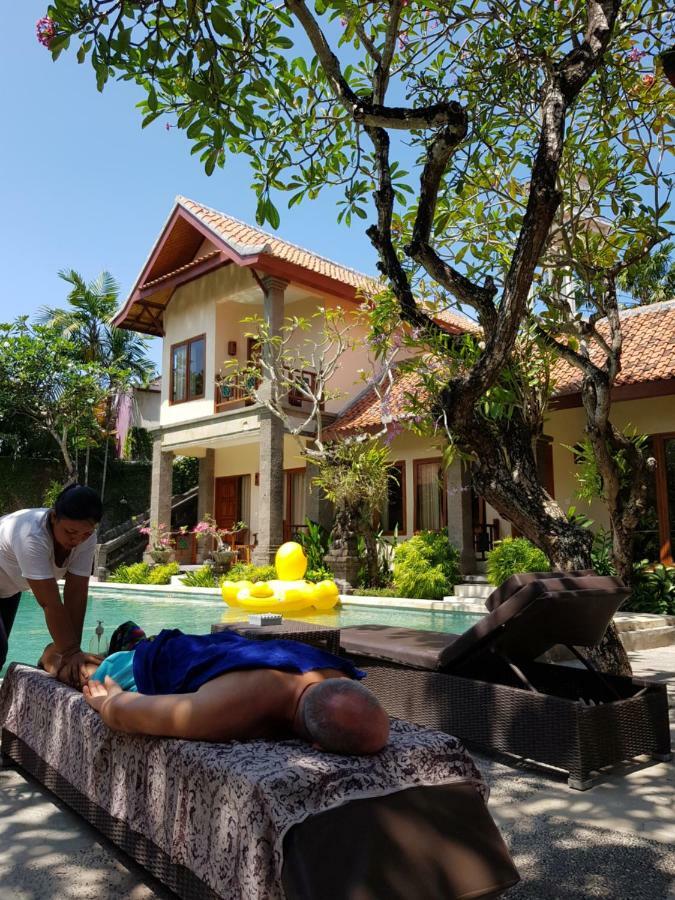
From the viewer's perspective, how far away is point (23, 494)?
21.6 meters

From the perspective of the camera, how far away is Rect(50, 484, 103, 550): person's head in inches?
108

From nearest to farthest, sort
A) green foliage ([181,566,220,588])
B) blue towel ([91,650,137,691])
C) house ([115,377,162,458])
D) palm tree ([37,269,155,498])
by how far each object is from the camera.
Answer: blue towel ([91,650,137,691]) → green foliage ([181,566,220,588]) → house ([115,377,162,458]) → palm tree ([37,269,155,498])

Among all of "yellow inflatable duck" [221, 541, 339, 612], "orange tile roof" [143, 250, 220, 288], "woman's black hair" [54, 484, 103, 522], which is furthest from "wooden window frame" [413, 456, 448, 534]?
"woman's black hair" [54, 484, 103, 522]

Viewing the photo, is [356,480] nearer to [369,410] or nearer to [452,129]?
[369,410]

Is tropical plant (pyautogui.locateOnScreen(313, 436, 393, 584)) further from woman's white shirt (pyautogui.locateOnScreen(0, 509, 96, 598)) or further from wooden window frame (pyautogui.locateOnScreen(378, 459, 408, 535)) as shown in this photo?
woman's white shirt (pyautogui.locateOnScreen(0, 509, 96, 598))

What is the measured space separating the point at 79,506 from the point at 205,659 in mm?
→ 1053

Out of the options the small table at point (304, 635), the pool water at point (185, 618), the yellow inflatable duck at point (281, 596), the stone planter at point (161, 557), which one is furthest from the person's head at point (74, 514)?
the stone planter at point (161, 557)

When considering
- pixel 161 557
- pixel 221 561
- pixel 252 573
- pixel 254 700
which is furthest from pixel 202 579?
pixel 254 700

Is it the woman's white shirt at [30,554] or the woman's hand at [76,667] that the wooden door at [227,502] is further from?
the woman's hand at [76,667]

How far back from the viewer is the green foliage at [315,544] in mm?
14023

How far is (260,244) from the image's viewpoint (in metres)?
16.1

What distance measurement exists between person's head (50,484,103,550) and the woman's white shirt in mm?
68

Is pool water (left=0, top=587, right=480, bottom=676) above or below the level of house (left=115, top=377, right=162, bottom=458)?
below

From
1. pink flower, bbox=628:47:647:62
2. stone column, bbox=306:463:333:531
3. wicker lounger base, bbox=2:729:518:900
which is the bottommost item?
wicker lounger base, bbox=2:729:518:900
